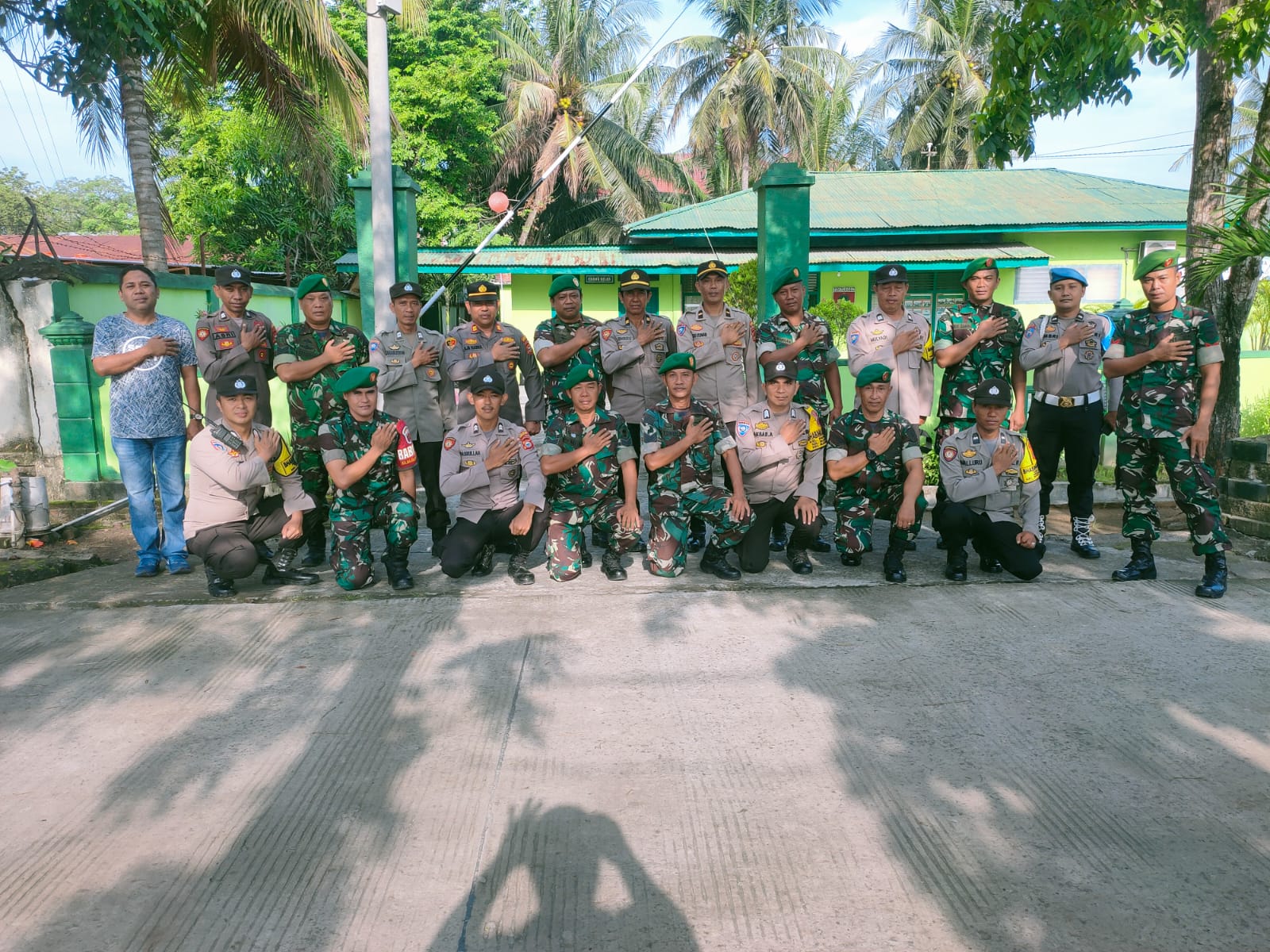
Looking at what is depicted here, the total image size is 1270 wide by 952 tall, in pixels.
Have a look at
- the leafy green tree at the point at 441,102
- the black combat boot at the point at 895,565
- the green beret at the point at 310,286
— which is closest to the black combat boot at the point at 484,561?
the green beret at the point at 310,286

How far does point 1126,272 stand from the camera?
Result: 1714 centimetres

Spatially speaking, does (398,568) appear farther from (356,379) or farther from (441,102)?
(441,102)

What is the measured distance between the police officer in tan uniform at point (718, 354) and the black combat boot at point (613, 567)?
60 centimetres

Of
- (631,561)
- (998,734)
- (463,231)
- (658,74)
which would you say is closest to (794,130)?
(658,74)

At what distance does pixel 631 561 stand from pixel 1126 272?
→ 1511cm

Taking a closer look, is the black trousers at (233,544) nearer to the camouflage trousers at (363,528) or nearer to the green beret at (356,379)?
the camouflage trousers at (363,528)

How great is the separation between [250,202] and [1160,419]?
1689 centimetres

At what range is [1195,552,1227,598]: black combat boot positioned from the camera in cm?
462

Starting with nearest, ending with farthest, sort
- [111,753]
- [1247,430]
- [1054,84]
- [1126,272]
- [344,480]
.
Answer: [111,753]
[344,480]
[1054,84]
[1247,430]
[1126,272]

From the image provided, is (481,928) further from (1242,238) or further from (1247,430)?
(1247,430)

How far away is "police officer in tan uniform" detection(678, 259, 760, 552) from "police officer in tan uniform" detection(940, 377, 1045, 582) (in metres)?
1.36

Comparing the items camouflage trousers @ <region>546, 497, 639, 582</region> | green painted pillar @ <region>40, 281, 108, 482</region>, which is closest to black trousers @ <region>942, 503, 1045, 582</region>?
camouflage trousers @ <region>546, 497, 639, 582</region>

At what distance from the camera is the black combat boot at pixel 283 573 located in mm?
5102

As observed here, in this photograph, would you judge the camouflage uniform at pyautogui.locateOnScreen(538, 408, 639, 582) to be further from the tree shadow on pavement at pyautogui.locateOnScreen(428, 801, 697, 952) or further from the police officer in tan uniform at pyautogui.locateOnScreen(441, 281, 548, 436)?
the tree shadow on pavement at pyautogui.locateOnScreen(428, 801, 697, 952)
